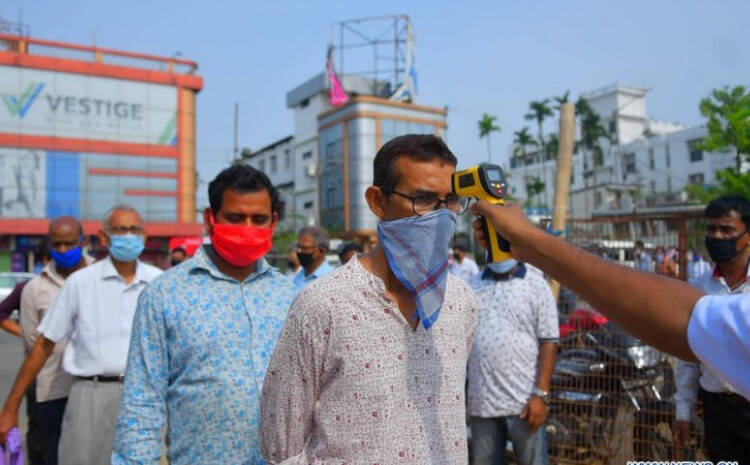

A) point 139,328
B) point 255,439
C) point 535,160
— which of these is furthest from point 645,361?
point 535,160

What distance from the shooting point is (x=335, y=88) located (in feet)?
134

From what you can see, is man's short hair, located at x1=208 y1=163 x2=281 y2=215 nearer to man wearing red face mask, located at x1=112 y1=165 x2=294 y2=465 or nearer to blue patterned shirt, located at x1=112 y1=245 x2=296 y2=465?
man wearing red face mask, located at x1=112 y1=165 x2=294 y2=465

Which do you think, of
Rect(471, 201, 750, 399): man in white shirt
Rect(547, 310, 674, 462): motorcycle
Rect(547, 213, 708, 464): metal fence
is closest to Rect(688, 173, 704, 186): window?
Rect(547, 213, 708, 464): metal fence

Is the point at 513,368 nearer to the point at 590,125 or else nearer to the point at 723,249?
the point at 723,249

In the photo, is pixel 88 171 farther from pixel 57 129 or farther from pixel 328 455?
pixel 328 455

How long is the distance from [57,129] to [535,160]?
165 feet

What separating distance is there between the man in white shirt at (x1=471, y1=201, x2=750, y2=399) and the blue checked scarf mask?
0.67 m

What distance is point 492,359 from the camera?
397cm

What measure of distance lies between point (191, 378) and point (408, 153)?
1.16m

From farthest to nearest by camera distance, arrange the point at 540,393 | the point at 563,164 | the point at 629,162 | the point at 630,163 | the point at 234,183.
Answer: the point at 629,162, the point at 630,163, the point at 563,164, the point at 540,393, the point at 234,183

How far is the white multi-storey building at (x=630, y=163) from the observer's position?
4534 centimetres

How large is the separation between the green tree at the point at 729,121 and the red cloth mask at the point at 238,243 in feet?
79.4

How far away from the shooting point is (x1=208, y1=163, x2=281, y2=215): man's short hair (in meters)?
2.66

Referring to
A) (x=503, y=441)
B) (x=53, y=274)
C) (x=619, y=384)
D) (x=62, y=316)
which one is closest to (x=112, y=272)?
(x=62, y=316)
